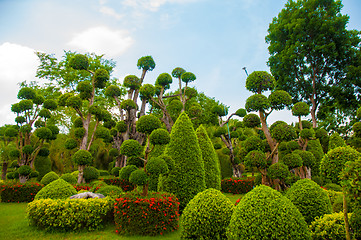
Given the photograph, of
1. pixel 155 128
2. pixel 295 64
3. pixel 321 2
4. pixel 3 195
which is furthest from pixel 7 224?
pixel 321 2

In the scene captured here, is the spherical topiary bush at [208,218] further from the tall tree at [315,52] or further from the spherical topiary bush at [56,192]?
the tall tree at [315,52]

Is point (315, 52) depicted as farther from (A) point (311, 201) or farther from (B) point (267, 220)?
(B) point (267, 220)

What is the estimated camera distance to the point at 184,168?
8.81m

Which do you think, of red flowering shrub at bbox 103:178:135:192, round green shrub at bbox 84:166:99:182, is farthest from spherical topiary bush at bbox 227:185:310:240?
red flowering shrub at bbox 103:178:135:192

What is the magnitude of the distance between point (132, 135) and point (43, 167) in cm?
708

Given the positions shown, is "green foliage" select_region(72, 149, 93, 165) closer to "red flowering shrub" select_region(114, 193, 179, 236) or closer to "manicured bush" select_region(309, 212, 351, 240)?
"red flowering shrub" select_region(114, 193, 179, 236)

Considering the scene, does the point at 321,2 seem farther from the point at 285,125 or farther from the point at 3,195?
the point at 3,195

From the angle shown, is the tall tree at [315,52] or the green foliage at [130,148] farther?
the tall tree at [315,52]

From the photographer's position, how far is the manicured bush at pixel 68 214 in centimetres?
674

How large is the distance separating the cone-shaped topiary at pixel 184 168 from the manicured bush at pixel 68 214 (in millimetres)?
2624

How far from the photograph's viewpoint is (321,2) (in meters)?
21.1

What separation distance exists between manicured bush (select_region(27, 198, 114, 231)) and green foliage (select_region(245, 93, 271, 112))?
575cm

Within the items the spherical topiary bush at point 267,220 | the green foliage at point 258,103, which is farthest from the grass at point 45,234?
the green foliage at point 258,103

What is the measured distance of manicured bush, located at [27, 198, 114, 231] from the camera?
6.74 meters
